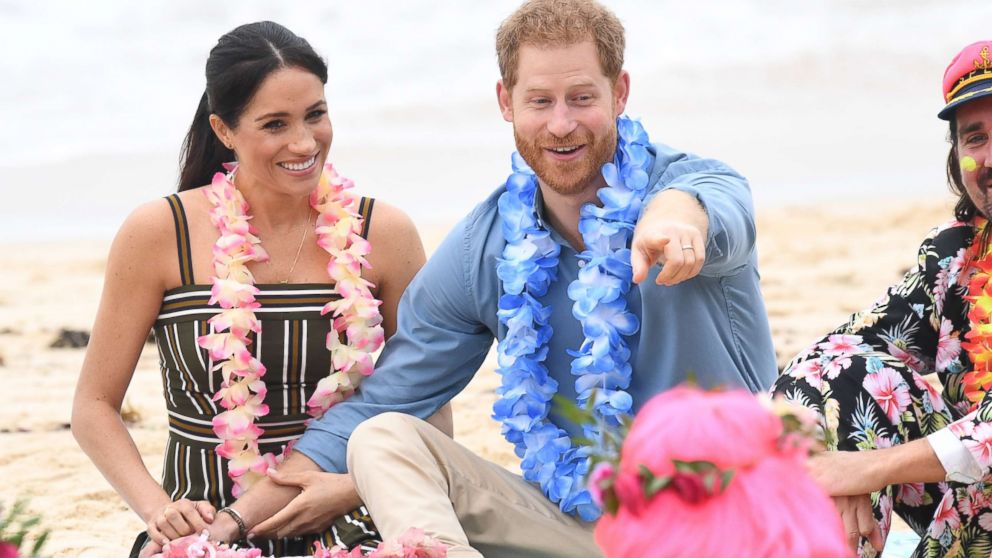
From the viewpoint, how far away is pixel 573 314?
3502 mm

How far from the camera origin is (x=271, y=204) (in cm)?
394

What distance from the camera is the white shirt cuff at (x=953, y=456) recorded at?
110 inches

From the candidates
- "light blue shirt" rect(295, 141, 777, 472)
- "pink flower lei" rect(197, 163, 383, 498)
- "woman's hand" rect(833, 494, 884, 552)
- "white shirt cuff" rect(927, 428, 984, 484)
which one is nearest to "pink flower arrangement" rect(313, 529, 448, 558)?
"light blue shirt" rect(295, 141, 777, 472)

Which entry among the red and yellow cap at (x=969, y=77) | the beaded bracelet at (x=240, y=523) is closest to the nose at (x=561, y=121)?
the red and yellow cap at (x=969, y=77)

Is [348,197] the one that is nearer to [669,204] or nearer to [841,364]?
[669,204]

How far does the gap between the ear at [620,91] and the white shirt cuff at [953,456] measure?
1249 mm

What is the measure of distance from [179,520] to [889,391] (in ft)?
6.33

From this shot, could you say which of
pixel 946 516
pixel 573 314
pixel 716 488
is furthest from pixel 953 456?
pixel 716 488

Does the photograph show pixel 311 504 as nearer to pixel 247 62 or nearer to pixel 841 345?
pixel 247 62

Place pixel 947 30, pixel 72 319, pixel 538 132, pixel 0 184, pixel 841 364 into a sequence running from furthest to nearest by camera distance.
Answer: pixel 947 30
pixel 0 184
pixel 72 319
pixel 538 132
pixel 841 364

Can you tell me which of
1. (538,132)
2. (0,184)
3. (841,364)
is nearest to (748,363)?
(841,364)

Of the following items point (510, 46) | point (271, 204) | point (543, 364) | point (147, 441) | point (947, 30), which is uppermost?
point (947, 30)

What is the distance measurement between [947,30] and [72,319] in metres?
22.4

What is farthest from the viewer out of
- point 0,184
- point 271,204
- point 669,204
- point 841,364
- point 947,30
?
point 947,30
